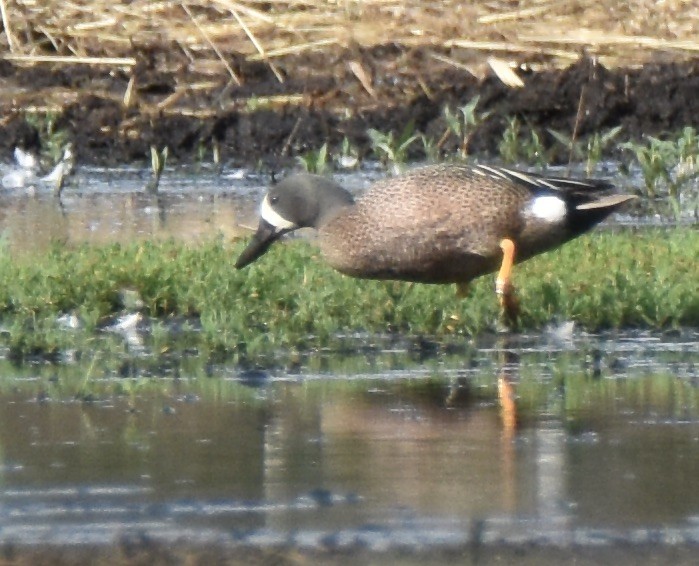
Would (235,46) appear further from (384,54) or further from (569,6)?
(569,6)

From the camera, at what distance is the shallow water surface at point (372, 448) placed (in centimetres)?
451

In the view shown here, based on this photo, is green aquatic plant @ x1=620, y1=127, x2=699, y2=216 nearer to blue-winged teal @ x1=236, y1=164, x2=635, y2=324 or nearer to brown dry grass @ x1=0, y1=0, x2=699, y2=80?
blue-winged teal @ x1=236, y1=164, x2=635, y2=324

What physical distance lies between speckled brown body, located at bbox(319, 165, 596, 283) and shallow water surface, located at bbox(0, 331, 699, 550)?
21.8 inches

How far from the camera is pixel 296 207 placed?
8.00m

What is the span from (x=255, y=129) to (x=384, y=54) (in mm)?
1889

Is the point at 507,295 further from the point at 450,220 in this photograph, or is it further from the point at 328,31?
the point at 328,31

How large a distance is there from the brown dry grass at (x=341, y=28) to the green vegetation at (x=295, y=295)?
22.4ft


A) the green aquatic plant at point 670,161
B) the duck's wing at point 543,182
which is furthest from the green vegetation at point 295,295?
the green aquatic plant at point 670,161

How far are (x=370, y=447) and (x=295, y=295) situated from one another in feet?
7.82

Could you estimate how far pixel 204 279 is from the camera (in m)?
7.96

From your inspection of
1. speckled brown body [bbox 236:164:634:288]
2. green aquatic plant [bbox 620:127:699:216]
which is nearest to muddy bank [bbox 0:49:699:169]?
green aquatic plant [bbox 620:127:699:216]

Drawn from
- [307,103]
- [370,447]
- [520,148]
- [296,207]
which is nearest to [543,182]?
[296,207]

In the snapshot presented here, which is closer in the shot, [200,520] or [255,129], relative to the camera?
[200,520]

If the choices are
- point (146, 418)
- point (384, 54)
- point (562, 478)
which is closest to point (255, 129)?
point (384, 54)
